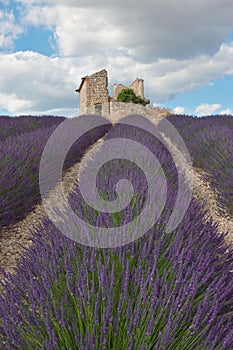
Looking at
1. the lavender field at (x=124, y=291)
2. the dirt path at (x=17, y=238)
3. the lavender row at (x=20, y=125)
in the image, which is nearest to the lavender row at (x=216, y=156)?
the lavender field at (x=124, y=291)

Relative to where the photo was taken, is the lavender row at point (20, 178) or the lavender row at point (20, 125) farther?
the lavender row at point (20, 125)

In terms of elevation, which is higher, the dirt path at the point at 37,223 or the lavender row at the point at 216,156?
the lavender row at the point at 216,156

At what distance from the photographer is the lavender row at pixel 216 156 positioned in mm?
3973

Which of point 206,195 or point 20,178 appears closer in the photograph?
point 20,178

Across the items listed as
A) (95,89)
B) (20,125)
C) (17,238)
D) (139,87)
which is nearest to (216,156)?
(17,238)

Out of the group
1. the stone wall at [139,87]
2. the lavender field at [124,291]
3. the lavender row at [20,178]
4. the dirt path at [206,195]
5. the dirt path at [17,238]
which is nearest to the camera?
the lavender field at [124,291]

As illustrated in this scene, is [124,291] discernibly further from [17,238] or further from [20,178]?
[20,178]

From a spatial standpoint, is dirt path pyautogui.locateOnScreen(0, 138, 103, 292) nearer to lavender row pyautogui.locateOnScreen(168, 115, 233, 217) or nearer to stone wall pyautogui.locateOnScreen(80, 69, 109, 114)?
lavender row pyautogui.locateOnScreen(168, 115, 233, 217)

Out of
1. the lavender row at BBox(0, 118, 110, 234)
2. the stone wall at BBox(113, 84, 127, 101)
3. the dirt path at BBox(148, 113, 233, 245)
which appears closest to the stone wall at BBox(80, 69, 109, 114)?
the stone wall at BBox(113, 84, 127, 101)

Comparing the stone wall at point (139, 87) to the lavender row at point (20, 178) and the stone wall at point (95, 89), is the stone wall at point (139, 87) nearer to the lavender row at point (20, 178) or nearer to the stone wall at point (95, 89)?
the stone wall at point (95, 89)

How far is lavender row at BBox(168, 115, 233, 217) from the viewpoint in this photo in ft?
13.0

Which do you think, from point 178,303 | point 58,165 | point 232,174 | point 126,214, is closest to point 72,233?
point 126,214

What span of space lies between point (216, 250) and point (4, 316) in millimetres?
1119

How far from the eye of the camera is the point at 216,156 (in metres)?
4.56
